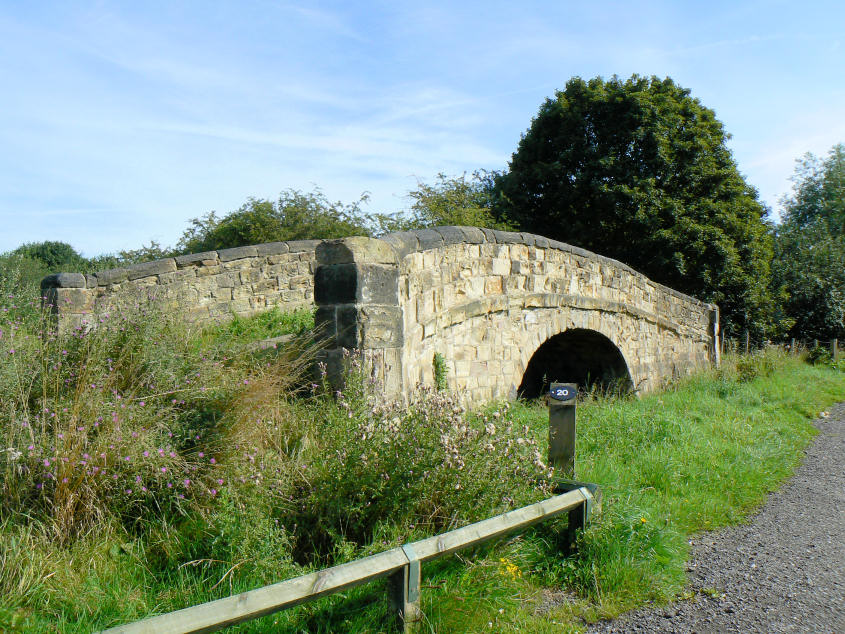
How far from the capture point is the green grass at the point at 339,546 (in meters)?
3.01

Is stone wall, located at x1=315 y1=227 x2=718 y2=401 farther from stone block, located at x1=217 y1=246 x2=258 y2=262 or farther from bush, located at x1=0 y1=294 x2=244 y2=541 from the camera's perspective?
stone block, located at x1=217 y1=246 x2=258 y2=262

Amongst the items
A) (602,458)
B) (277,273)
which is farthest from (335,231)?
(602,458)

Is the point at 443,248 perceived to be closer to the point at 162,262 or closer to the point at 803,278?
the point at 162,262

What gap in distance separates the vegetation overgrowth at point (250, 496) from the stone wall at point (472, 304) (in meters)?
0.56

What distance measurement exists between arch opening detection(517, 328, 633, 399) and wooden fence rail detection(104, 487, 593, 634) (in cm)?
703

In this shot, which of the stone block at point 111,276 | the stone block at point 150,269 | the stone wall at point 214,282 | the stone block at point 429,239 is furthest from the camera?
the stone block at point 150,269

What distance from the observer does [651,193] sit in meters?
18.5

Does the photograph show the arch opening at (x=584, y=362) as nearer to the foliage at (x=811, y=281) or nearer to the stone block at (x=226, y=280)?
the stone block at (x=226, y=280)

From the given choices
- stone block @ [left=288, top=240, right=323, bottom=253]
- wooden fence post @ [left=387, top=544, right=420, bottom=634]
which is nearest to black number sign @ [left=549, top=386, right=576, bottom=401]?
wooden fence post @ [left=387, top=544, right=420, bottom=634]

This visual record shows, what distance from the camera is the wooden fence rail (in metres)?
2.34

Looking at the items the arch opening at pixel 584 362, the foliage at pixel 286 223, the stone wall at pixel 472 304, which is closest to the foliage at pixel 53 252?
the foliage at pixel 286 223

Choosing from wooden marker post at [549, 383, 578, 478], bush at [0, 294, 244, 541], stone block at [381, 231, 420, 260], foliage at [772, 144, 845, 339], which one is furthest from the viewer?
foliage at [772, 144, 845, 339]

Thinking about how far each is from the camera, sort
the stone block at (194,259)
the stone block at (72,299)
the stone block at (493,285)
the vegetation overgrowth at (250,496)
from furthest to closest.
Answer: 1. the stone block at (194,259)
2. the stone block at (72,299)
3. the stone block at (493,285)
4. the vegetation overgrowth at (250,496)

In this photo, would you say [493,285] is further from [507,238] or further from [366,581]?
[366,581]
